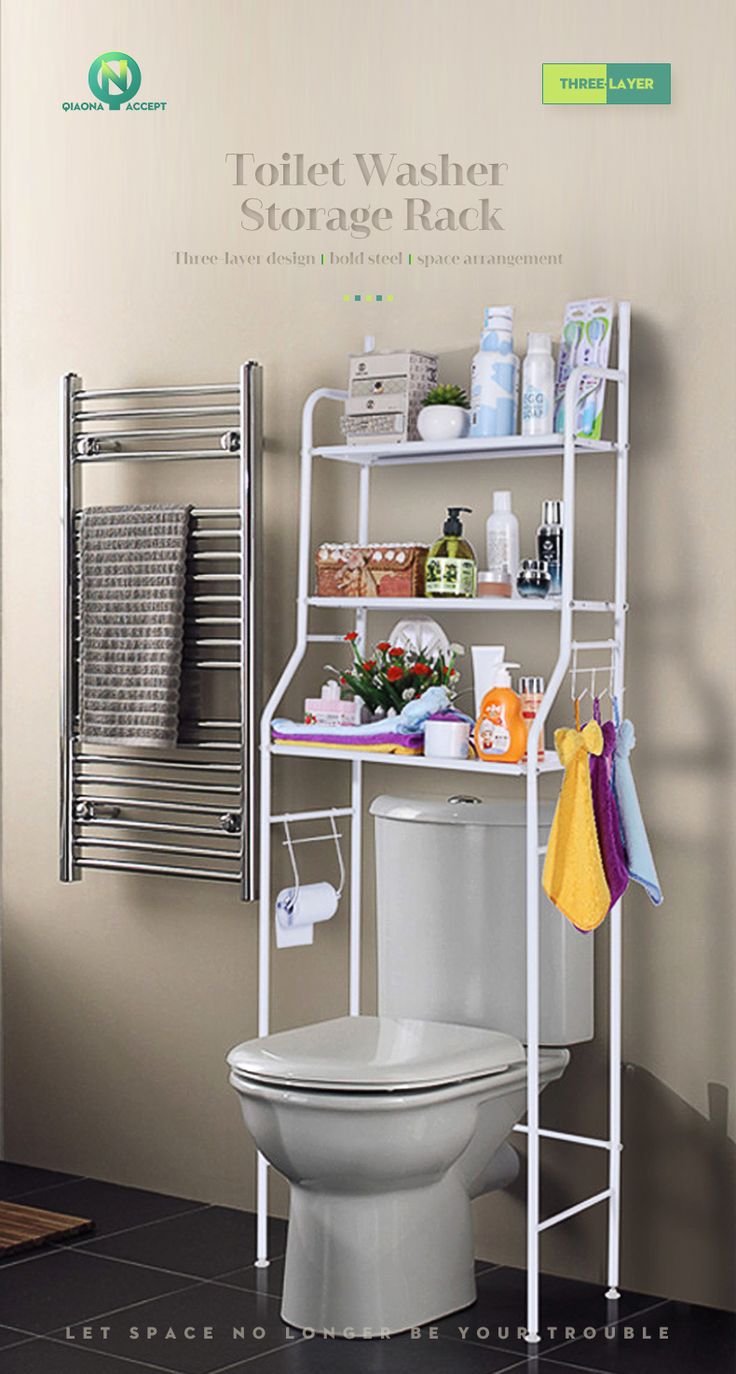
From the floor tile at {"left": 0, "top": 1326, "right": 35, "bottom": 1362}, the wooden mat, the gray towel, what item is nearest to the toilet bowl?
the floor tile at {"left": 0, "top": 1326, "right": 35, "bottom": 1362}

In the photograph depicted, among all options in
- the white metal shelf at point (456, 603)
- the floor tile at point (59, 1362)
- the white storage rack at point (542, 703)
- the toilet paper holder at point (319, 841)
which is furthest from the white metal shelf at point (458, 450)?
the floor tile at point (59, 1362)

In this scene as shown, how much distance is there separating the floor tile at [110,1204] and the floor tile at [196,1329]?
408 millimetres

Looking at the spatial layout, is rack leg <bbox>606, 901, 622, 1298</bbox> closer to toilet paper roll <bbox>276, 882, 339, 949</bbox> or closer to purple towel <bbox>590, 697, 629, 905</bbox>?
purple towel <bbox>590, 697, 629, 905</bbox>

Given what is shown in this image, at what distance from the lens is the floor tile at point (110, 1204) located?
10.8 feet

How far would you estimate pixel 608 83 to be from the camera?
289 cm

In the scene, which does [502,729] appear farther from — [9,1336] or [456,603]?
[9,1336]

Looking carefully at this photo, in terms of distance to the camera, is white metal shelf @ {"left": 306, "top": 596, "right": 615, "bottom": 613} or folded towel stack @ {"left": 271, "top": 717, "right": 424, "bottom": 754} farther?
folded towel stack @ {"left": 271, "top": 717, "right": 424, "bottom": 754}

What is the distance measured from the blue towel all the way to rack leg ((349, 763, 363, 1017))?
57 centimetres

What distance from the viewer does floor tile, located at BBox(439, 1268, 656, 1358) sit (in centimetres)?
271

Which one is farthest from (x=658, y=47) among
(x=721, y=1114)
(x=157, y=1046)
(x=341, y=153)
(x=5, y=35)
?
(x=157, y=1046)

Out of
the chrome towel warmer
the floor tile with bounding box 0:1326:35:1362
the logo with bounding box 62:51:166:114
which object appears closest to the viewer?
the floor tile with bounding box 0:1326:35:1362

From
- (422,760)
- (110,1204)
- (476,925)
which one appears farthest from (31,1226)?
(422,760)

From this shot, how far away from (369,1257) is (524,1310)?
1.07ft

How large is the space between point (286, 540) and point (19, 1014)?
3.86ft
